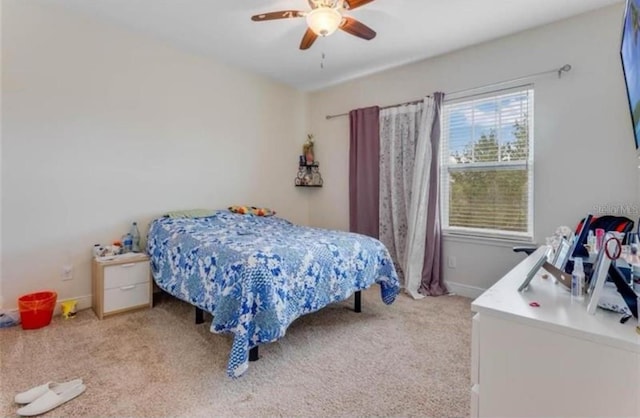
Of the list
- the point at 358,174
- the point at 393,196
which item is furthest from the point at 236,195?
the point at 393,196

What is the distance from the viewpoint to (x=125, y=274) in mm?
2723

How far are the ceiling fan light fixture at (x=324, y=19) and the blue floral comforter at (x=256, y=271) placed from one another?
Answer: 147cm

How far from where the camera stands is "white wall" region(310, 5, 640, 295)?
2400 millimetres

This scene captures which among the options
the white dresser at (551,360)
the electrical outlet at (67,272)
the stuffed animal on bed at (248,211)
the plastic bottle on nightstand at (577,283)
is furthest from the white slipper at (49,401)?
the plastic bottle on nightstand at (577,283)

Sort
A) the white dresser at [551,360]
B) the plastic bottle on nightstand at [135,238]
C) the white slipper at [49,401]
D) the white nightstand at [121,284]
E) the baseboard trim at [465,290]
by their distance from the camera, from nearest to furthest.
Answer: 1. the white dresser at [551,360]
2. the white slipper at [49,401]
3. the white nightstand at [121,284]
4. the plastic bottle on nightstand at [135,238]
5. the baseboard trim at [465,290]

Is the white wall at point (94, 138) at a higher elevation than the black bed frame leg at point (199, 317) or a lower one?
higher

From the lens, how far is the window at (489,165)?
2871 mm

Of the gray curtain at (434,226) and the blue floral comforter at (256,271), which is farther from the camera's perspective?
the gray curtain at (434,226)

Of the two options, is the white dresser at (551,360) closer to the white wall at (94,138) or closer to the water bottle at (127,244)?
the water bottle at (127,244)

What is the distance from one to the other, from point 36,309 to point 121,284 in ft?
1.83

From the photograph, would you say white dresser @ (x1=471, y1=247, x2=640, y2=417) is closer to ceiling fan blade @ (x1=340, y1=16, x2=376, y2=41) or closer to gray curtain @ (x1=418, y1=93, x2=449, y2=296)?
ceiling fan blade @ (x1=340, y1=16, x2=376, y2=41)

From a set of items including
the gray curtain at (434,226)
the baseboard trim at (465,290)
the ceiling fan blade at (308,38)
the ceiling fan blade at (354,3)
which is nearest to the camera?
the ceiling fan blade at (354,3)

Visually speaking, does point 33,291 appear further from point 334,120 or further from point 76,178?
point 334,120

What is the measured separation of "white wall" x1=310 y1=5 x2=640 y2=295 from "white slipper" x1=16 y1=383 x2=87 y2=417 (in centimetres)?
314
